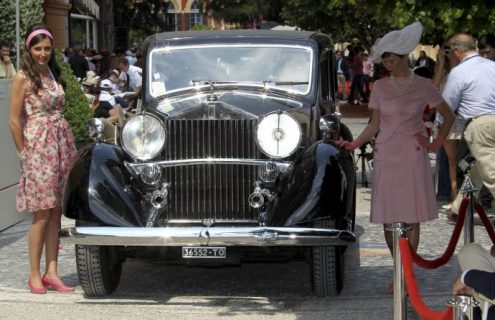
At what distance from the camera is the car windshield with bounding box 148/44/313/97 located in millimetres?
8359

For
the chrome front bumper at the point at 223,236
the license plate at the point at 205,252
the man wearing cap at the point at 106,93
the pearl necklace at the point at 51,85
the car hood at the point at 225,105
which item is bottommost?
the license plate at the point at 205,252

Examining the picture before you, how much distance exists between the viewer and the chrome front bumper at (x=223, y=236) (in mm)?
6668

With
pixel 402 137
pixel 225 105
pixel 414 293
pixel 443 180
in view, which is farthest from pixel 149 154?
pixel 443 180

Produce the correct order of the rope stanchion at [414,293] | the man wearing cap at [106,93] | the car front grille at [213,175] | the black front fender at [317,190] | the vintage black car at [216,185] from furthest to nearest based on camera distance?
the man wearing cap at [106,93] → the car front grille at [213,175] → the black front fender at [317,190] → the vintage black car at [216,185] → the rope stanchion at [414,293]

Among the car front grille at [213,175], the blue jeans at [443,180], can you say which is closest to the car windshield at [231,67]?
the car front grille at [213,175]

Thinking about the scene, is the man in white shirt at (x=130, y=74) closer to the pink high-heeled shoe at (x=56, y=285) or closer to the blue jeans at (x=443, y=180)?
the blue jeans at (x=443, y=180)

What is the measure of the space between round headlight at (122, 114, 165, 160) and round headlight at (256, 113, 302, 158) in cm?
70

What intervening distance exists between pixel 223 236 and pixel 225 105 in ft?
4.06

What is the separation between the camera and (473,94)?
944 cm

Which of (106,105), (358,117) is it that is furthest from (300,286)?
(358,117)

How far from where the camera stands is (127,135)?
298 inches

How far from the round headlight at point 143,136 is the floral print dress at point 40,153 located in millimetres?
473

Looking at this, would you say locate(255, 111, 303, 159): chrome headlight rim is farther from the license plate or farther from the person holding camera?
the person holding camera

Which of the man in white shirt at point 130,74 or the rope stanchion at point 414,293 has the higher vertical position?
the rope stanchion at point 414,293
